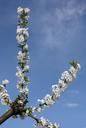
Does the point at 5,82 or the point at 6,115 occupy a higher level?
the point at 5,82

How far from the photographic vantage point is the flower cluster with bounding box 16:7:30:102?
32.3 m

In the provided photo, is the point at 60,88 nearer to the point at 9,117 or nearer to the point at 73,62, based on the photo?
the point at 73,62

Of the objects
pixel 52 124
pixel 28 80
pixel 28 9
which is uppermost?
pixel 28 9

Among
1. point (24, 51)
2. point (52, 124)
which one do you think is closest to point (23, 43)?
point (24, 51)

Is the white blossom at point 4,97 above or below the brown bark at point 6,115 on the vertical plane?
above

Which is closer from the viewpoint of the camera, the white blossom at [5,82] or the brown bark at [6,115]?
the brown bark at [6,115]

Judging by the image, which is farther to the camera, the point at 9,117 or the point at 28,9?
the point at 28,9

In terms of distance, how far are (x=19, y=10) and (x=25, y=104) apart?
5566 millimetres

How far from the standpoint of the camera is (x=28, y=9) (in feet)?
107

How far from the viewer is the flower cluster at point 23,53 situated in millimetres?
32281

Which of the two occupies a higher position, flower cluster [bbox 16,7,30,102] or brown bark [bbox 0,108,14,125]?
flower cluster [bbox 16,7,30,102]

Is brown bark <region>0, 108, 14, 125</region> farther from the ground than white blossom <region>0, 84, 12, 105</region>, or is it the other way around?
white blossom <region>0, 84, 12, 105</region>

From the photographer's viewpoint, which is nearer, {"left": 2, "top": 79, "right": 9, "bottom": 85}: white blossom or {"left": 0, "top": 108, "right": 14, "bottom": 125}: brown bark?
{"left": 0, "top": 108, "right": 14, "bottom": 125}: brown bark

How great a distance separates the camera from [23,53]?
32656 millimetres
